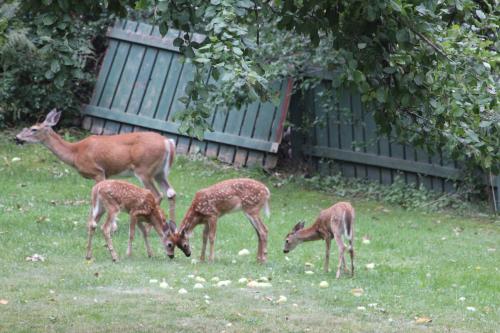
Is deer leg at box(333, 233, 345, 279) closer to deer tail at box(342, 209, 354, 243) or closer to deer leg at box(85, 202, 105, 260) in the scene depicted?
deer tail at box(342, 209, 354, 243)

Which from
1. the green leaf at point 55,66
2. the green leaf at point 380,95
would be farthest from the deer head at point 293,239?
the green leaf at point 55,66

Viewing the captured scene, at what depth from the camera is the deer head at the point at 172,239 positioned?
9.88 m

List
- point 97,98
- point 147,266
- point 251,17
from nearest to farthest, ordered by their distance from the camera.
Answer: point 251,17
point 147,266
point 97,98

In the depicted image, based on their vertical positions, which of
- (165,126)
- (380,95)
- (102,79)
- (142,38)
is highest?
(142,38)

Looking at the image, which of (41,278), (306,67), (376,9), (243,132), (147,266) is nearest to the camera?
(376,9)

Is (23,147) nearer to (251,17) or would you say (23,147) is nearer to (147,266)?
(147,266)

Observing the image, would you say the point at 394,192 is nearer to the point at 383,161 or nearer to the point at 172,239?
the point at 383,161

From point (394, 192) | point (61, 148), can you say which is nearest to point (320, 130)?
point (394, 192)

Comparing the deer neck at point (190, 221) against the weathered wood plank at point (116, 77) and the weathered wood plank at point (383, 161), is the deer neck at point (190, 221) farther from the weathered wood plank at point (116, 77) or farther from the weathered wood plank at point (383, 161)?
the weathered wood plank at point (116, 77)

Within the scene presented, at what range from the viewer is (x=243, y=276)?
29.7 feet

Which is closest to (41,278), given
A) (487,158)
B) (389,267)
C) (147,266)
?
(147,266)

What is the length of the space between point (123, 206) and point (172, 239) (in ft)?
1.98

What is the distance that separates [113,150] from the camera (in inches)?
502

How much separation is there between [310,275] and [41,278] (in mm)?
2569
